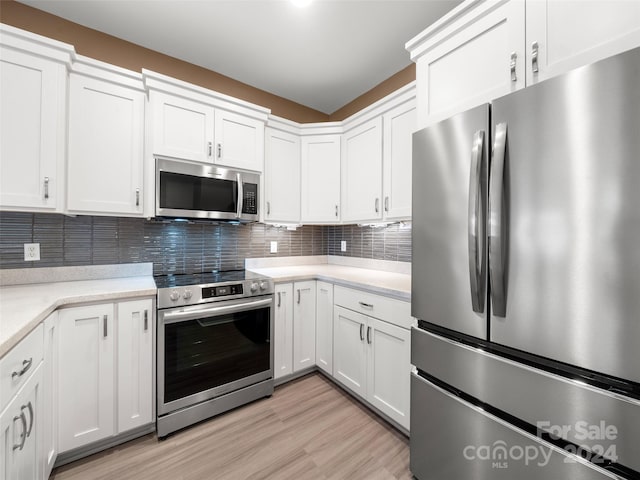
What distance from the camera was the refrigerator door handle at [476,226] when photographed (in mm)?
1087

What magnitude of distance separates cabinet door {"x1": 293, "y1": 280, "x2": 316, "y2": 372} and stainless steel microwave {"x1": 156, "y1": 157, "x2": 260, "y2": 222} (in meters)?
0.76

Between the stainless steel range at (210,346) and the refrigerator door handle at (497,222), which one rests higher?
the refrigerator door handle at (497,222)

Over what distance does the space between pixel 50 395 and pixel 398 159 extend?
101 inches

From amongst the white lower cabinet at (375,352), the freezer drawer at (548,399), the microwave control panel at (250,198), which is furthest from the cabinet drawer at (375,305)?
the microwave control panel at (250,198)

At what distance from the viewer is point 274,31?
205 cm

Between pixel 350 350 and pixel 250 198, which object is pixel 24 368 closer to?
pixel 250 198

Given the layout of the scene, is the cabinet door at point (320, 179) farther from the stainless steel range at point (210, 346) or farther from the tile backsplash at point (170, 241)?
the stainless steel range at point (210, 346)

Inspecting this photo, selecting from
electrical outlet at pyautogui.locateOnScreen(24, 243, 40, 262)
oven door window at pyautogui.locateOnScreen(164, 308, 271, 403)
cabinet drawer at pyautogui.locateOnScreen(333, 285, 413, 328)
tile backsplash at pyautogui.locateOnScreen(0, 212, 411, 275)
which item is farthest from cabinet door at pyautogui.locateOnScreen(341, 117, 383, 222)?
electrical outlet at pyautogui.locateOnScreen(24, 243, 40, 262)

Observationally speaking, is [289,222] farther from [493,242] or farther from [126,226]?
[493,242]

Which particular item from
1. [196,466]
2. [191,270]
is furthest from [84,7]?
[196,466]

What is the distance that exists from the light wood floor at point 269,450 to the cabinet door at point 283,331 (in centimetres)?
30

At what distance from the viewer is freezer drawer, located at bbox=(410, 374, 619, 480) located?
3.05ft

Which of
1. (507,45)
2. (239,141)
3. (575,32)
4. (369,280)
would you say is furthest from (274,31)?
(369,280)

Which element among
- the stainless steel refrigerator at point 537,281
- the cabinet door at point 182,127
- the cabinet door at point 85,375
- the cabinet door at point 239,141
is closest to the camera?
the stainless steel refrigerator at point 537,281
